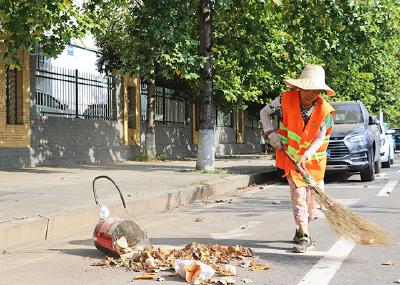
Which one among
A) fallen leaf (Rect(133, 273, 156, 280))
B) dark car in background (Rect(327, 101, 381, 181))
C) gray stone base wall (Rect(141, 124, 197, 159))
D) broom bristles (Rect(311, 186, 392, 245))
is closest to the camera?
fallen leaf (Rect(133, 273, 156, 280))

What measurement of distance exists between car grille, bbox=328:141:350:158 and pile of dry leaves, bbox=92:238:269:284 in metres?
8.10

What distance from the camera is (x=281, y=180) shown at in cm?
1527

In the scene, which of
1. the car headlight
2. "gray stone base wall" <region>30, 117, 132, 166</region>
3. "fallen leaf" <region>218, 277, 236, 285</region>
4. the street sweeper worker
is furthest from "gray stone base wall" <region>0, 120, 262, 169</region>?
"fallen leaf" <region>218, 277, 236, 285</region>

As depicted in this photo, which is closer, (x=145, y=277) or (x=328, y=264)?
(x=145, y=277)

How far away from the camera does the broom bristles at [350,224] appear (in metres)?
5.51

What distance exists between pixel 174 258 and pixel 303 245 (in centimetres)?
136

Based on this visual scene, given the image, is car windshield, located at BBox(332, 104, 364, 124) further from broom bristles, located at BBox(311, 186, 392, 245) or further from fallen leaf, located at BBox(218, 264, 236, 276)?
fallen leaf, located at BBox(218, 264, 236, 276)

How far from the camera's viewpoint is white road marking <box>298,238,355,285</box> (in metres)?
4.86

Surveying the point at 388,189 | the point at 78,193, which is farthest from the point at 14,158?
the point at 388,189

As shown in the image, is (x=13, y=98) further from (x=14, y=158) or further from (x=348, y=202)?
(x=348, y=202)

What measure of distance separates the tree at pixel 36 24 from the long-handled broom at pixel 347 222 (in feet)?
19.4

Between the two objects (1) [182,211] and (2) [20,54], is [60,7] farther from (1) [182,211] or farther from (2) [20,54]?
(2) [20,54]

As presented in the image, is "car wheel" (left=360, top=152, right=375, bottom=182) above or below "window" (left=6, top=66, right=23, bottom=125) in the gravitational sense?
below

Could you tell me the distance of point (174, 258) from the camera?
5.43 metres
